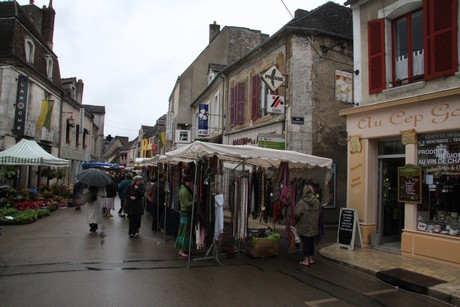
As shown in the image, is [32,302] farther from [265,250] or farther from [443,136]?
[443,136]

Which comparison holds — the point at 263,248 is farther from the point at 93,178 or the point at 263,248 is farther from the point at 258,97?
the point at 258,97

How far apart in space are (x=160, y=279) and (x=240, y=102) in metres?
11.8

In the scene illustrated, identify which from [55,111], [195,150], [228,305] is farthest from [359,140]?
[55,111]

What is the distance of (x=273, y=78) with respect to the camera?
12.5 meters

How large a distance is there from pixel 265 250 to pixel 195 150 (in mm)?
2737

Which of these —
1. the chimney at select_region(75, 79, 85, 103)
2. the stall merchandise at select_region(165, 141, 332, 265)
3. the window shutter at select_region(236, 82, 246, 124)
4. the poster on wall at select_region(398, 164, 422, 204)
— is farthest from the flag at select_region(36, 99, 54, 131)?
the poster on wall at select_region(398, 164, 422, 204)

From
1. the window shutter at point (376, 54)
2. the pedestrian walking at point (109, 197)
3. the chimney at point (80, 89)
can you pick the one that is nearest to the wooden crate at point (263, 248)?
the window shutter at point (376, 54)

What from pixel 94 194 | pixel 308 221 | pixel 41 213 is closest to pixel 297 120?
pixel 308 221

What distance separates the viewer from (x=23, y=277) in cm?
580

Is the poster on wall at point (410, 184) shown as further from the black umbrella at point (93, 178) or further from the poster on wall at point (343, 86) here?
the black umbrella at point (93, 178)

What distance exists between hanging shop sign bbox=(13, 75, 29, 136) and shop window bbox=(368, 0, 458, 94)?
16.1 metres

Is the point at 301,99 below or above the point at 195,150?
above

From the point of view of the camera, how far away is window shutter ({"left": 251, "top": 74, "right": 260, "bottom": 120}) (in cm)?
1510

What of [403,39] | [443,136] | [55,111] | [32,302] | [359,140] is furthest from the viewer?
[55,111]
